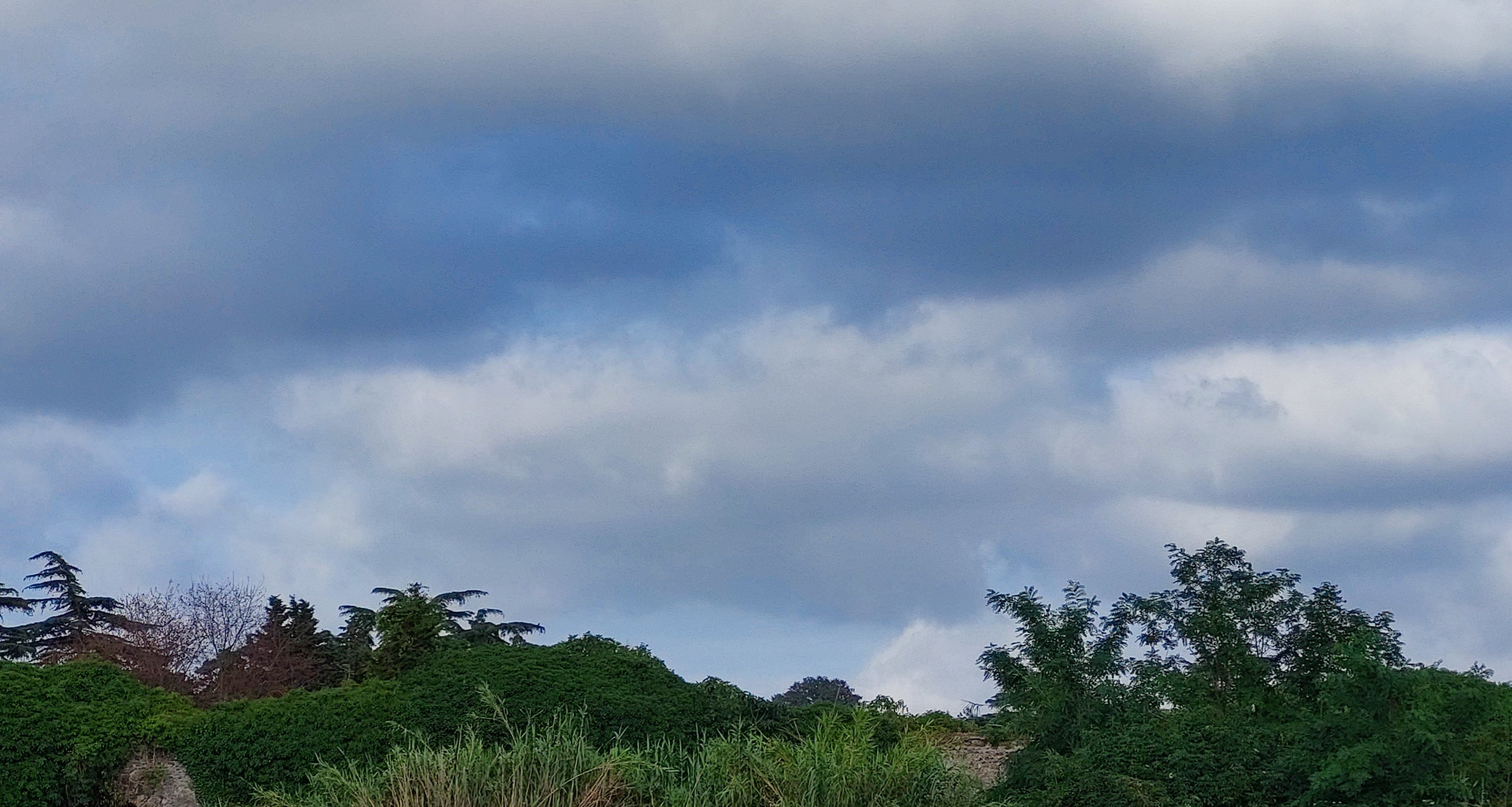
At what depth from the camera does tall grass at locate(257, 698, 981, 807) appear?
53.9 ft

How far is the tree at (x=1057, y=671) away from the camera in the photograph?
1922cm

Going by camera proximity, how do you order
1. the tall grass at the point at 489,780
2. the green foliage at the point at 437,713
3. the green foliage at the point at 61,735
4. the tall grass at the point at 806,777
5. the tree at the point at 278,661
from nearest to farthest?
the tall grass at the point at 806,777 < the tall grass at the point at 489,780 < the green foliage at the point at 61,735 < the green foliage at the point at 437,713 < the tree at the point at 278,661

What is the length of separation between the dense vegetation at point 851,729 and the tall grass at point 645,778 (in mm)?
32

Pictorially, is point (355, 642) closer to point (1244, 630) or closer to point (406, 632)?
point (406, 632)

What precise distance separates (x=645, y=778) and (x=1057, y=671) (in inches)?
222

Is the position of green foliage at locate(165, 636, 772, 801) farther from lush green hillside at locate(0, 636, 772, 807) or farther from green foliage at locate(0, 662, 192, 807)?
green foliage at locate(0, 662, 192, 807)

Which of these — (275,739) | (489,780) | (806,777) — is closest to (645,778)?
(489,780)

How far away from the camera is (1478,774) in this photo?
17.4 metres

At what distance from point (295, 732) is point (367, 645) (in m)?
14.7

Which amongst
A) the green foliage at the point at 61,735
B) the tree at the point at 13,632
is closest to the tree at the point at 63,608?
the tree at the point at 13,632

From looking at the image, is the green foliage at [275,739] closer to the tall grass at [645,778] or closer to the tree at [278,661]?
the tall grass at [645,778]

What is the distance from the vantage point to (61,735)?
752 inches

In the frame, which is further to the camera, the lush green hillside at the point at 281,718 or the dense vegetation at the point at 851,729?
the lush green hillside at the point at 281,718

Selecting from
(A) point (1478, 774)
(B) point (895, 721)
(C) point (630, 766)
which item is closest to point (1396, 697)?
(A) point (1478, 774)
